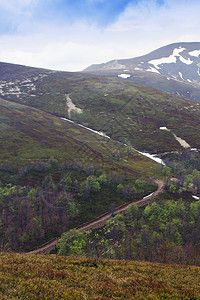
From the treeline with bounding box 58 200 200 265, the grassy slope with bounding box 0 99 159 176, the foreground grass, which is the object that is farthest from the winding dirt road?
the foreground grass

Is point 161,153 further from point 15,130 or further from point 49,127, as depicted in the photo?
point 15,130

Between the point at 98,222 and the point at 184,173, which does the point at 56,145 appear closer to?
the point at 98,222

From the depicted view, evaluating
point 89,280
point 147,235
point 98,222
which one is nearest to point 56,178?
point 98,222

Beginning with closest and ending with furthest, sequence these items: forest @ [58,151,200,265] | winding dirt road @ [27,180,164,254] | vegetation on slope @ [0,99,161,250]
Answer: forest @ [58,151,200,265] < winding dirt road @ [27,180,164,254] < vegetation on slope @ [0,99,161,250]

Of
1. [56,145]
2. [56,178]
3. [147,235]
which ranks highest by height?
[56,145]

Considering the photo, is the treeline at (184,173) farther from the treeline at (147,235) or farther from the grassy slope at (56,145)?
the treeline at (147,235)

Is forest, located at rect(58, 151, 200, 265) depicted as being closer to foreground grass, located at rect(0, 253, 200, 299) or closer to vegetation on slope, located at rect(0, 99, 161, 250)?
vegetation on slope, located at rect(0, 99, 161, 250)
